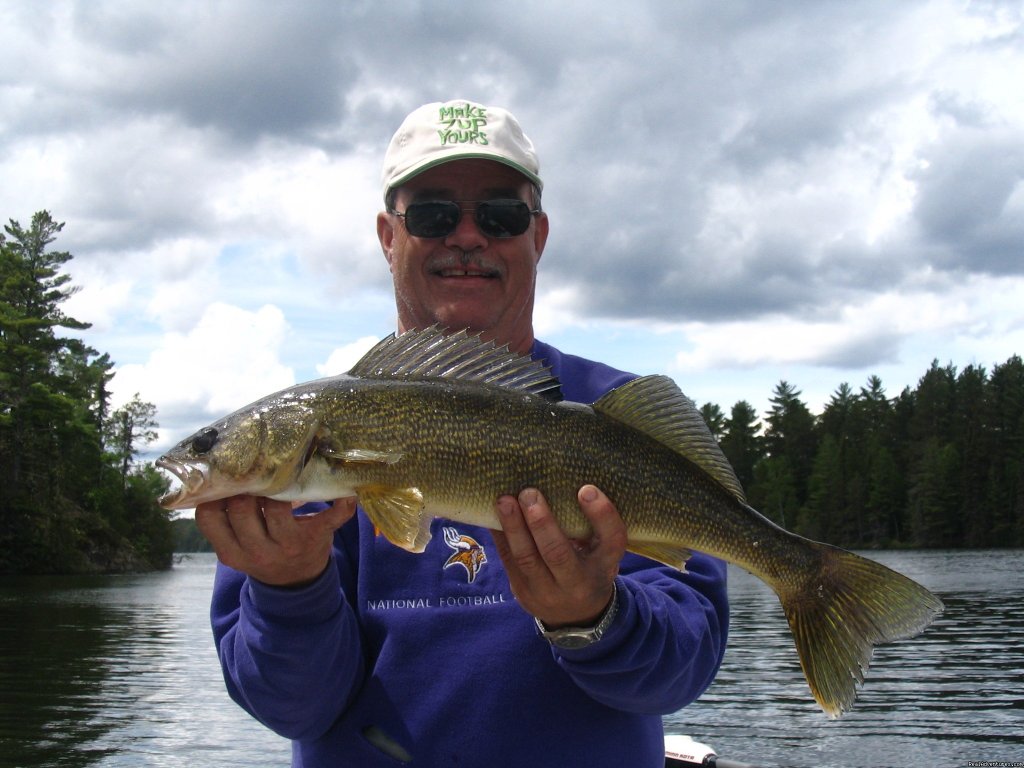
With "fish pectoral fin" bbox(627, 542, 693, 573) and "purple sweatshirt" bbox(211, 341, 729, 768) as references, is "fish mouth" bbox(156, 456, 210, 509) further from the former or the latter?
"fish pectoral fin" bbox(627, 542, 693, 573)

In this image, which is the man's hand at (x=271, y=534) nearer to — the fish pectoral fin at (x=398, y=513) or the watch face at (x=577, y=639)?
the fish pectoral fin at (x=398, y=513)

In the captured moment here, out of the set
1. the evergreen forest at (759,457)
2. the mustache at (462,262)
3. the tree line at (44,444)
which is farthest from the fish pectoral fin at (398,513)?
the tree line at (44,444)

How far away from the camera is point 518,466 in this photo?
325 centimetres

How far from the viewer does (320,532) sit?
10.2 feet

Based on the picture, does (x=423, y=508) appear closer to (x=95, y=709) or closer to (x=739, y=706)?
(x=739, y=706)

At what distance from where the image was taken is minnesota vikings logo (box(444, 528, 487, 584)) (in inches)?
137

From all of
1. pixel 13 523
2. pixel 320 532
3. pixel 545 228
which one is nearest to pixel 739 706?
pixel 545 228

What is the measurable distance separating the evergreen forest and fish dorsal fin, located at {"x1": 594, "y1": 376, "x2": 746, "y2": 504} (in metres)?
37.3

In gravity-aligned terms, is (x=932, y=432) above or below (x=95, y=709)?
above

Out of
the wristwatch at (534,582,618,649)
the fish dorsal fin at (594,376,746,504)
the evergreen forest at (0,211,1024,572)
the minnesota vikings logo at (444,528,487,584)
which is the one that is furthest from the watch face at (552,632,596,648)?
the evergreen forest at (0,211,1024,572)

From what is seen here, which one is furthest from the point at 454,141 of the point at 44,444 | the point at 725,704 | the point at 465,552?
the point at 44,444

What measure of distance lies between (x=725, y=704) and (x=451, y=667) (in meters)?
13.4

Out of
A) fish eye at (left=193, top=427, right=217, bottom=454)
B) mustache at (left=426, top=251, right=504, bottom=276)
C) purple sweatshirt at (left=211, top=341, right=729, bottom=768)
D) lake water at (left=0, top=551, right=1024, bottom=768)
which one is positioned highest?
mustache at (left=426, top=251, right=504, bottom=276)

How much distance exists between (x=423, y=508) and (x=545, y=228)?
1.88 meters
